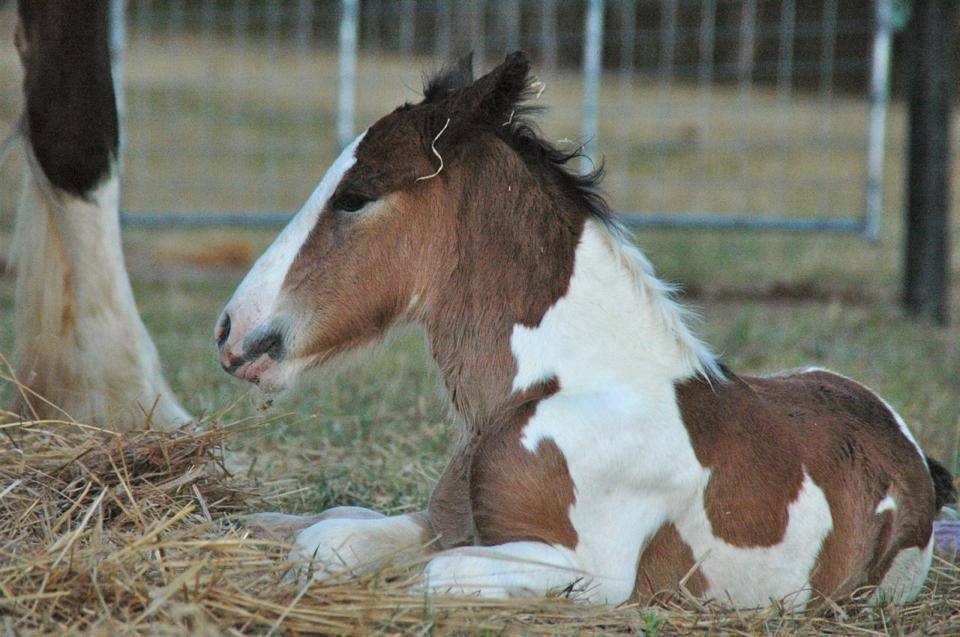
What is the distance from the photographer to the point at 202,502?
9.68 ft

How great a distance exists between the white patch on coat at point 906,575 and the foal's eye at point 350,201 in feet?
5.04

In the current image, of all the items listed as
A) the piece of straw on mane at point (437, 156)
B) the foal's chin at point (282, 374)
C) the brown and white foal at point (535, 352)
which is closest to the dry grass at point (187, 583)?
the brown and white foal at point (535, 352)

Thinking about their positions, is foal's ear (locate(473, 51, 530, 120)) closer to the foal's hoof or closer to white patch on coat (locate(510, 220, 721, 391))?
white patch on coat (locate(510, 220, 721, 391))

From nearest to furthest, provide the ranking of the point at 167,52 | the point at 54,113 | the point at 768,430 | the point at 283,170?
the point at 768,430
the point at 54,113
the point at 167,52
the point at 283,170

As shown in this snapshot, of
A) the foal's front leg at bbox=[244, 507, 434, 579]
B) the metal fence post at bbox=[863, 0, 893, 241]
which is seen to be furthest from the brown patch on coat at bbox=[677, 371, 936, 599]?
the metal fence post at bbox=[863, 0, 893, 241]

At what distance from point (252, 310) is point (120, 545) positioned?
59cm

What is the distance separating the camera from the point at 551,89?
1199cm

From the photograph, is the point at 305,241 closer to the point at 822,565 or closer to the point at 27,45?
the point at 822,565

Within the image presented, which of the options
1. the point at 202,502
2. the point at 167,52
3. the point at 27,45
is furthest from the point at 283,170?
the point at 202,502

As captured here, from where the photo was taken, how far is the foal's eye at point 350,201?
2795 millimetres

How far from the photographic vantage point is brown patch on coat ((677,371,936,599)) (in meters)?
2.74

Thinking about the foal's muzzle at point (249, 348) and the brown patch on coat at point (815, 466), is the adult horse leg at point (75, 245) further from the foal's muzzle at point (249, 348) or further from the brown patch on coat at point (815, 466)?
the brown patch on coat at point (815, 466)

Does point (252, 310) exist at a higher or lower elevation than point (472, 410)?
higher

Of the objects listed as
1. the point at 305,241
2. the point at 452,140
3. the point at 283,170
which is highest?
the point at 452,140
